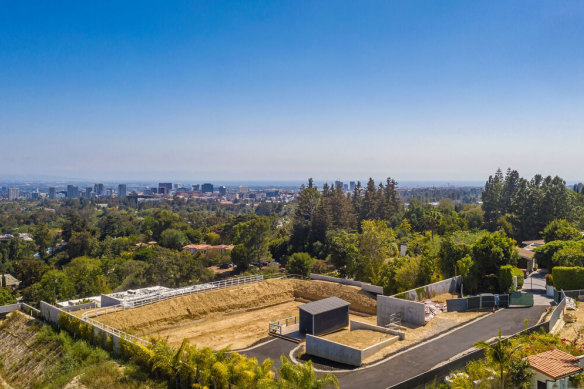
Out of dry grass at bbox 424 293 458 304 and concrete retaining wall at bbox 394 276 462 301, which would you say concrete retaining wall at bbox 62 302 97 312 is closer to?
concrete retaining wall at bbox 394 276 462 301

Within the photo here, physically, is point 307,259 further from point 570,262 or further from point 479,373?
point 479,373

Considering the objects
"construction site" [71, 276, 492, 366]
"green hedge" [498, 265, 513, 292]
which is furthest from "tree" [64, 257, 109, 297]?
"green hedge" [498, 265, 513, 292]

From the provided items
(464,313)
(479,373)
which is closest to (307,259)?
(464,313)

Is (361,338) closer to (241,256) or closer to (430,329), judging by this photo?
(430,329)

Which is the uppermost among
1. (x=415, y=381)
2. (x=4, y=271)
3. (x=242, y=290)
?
(x=415, y=381)

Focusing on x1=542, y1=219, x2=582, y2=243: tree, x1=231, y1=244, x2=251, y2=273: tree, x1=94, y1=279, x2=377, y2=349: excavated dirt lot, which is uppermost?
x1=542, y1=219, x2=582, y2=243: tree

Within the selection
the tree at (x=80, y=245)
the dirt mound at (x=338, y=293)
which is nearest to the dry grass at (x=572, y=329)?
the dirt mound at (x=338, y=293)
